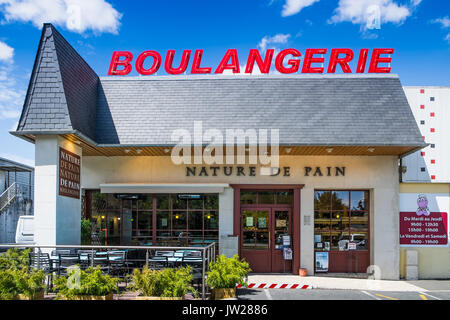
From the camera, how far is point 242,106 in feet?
50.4

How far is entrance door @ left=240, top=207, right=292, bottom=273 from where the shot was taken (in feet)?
51.7

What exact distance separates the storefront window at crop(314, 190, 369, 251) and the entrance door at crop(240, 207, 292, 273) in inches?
43.1

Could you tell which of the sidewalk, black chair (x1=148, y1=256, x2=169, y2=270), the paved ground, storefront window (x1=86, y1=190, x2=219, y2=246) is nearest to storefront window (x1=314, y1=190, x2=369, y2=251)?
the sidewalk

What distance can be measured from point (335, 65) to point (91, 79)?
28.3ft

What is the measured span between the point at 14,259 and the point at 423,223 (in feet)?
42.3

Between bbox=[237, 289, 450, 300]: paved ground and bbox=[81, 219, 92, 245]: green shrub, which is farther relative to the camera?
bbox=[81, 219, 92, 245]: green shrub

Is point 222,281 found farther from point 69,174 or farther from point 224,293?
point 69,174

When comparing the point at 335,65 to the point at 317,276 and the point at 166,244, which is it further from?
the point at 166,244

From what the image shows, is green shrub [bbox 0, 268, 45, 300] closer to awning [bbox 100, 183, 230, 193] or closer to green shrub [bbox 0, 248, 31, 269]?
green shrub [bbox 0, 248, 31, 269]

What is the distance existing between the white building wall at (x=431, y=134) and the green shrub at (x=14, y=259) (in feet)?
41.4

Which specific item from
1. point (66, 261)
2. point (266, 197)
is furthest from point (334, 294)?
point (66, 261)

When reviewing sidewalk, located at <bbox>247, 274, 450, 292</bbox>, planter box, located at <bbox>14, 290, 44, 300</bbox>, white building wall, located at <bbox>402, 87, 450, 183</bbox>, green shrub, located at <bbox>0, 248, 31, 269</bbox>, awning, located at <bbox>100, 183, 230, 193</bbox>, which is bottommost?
sidewalk, located at <bbox>247, 274, 450, 292</bbox>

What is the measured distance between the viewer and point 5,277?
359 inches

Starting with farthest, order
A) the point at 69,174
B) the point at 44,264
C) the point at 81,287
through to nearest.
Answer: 1. the point at 69,174
2. the point at 44,264
3. the point at 81,287
